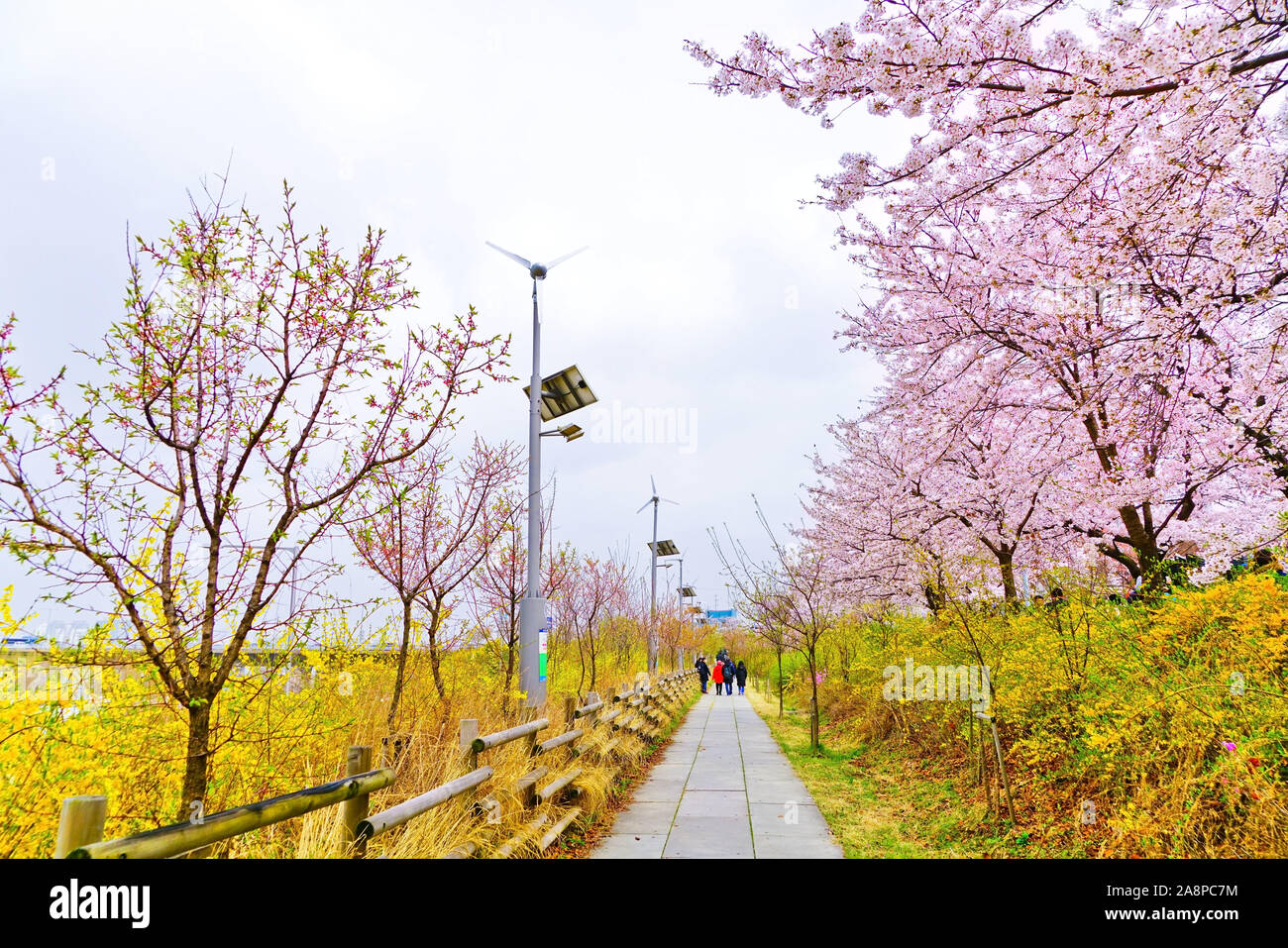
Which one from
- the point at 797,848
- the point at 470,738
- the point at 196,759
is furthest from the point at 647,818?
the point at 196,759

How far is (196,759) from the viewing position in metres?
3.32

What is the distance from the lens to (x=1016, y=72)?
470cm

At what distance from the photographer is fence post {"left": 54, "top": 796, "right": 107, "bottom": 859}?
211cm

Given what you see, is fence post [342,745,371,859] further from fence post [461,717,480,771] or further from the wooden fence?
fence post [461,717,480,771]

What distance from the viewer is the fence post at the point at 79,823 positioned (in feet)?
6.92

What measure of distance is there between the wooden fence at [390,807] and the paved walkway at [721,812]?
2.27ft

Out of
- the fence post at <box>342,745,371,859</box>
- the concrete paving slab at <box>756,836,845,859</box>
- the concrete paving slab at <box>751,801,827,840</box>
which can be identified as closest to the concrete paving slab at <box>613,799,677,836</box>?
A: the concrete paving slab at <box>751,801,827,840</box>

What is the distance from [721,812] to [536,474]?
423 cm

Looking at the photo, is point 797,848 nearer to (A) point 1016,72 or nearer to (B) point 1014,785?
(B) point 1014,785

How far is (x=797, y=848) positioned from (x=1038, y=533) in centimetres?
696

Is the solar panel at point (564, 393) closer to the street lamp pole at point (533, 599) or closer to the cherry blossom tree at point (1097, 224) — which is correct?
the street lamp pole at point (533, 599)

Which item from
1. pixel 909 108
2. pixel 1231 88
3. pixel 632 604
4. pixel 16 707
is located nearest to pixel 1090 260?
pixel 1231 88

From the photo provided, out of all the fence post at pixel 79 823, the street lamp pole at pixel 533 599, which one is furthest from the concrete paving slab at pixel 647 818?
the fence post at pixel 79 823

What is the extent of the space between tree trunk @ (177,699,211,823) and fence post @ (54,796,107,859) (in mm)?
1172
